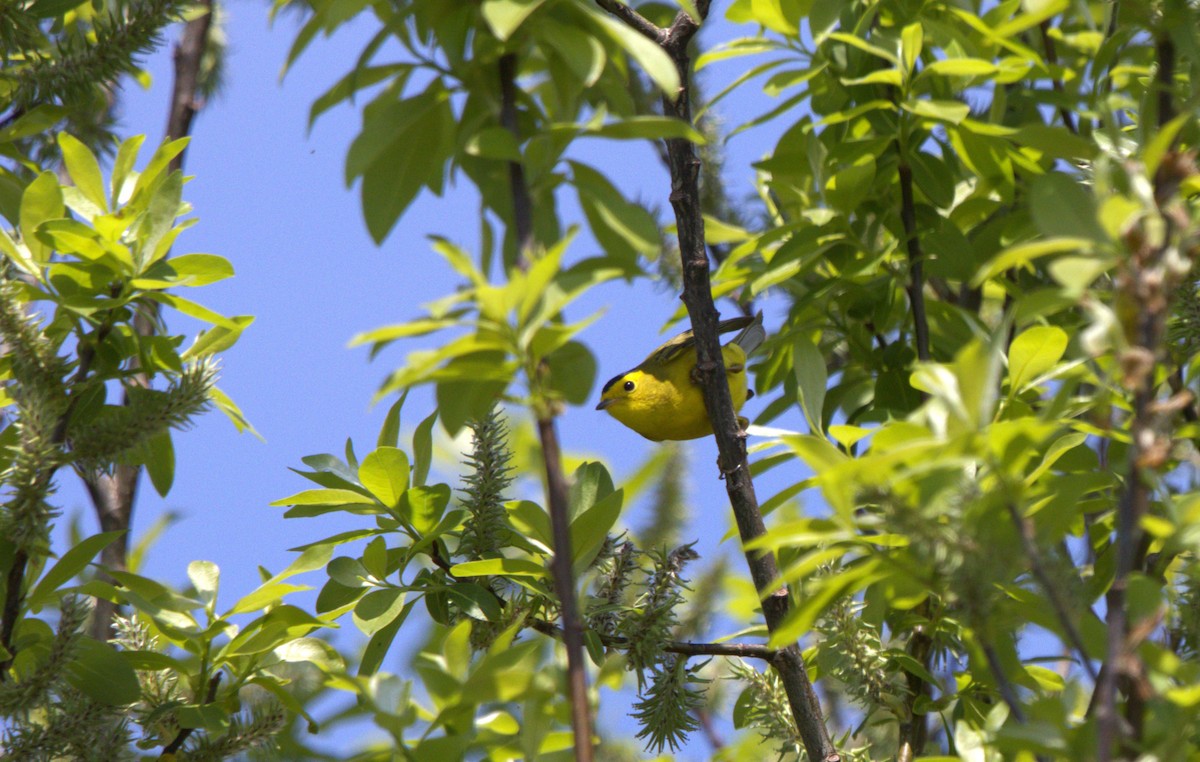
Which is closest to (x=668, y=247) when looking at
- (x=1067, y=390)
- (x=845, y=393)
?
(x=845, y=393)

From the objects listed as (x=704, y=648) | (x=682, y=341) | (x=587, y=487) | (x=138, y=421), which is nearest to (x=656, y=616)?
(x=704, y=648)

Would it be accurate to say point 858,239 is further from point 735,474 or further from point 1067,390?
point 1067,390

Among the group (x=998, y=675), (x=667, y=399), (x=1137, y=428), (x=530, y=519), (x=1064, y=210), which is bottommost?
(x=998, y=675)

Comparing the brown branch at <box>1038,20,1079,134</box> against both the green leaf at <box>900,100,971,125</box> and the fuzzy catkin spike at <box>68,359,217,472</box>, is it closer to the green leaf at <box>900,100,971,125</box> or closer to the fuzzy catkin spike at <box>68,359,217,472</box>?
the green leaf at <box>900,100,971,125</box>

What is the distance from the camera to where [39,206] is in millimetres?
2084

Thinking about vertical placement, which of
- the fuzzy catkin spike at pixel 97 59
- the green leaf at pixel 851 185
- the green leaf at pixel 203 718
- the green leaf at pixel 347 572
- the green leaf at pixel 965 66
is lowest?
the green leaf at pixel 203 718

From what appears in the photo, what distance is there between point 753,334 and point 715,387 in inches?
81.3

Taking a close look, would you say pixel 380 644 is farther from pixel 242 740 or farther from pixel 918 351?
pixel 918 351

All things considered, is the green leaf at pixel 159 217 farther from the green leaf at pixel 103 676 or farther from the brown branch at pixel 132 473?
the green leaf at pixel 103 676

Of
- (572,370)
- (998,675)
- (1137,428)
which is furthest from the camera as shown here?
(572,370)

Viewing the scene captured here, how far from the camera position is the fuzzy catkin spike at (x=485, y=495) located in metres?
2.18

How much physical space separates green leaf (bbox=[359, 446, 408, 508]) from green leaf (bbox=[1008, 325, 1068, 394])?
3.51 feet

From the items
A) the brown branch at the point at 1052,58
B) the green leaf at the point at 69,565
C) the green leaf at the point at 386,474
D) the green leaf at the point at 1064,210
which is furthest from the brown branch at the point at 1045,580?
the brown branch at the point at 1052,58

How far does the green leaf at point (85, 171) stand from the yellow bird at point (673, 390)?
2257mm
